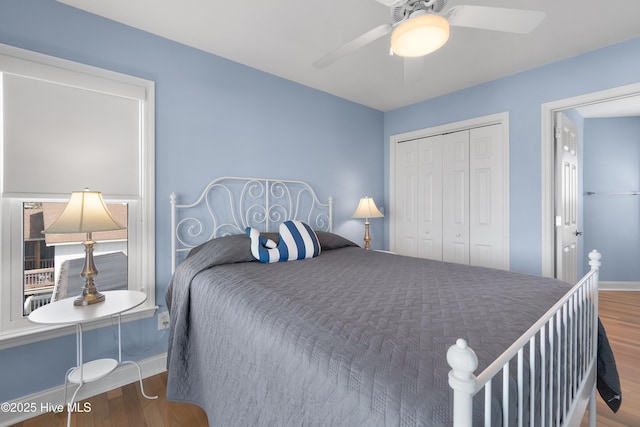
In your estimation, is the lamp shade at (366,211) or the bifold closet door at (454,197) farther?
the lamp shade at (366,211)

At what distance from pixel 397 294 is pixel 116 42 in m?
2.37

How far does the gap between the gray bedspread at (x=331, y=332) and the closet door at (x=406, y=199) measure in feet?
5.21

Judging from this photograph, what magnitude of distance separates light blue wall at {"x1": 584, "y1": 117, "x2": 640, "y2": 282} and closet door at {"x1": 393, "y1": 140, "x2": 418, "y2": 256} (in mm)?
2688

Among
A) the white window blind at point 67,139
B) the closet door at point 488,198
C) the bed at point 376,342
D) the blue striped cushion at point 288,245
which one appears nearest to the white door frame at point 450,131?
→ the closet door at point 488,198

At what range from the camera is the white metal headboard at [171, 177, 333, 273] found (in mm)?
2221

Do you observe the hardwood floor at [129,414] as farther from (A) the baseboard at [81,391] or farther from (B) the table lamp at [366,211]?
(B) the table lamp at [366,211]

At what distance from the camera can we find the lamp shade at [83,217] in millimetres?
1489

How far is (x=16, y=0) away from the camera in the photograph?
1.64 meters

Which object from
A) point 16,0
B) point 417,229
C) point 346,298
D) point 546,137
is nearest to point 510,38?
point 546,137

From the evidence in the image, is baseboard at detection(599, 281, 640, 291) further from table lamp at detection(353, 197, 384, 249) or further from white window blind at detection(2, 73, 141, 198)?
white window blind at detection(2, 73, 141, 198)

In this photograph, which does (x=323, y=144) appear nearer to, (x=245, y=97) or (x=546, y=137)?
(x=245, y=97)

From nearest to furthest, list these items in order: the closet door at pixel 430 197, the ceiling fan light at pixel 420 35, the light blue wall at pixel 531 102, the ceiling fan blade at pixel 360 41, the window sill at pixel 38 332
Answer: the ceiling fan light at pixel 420 35, the ceiling fan blade at pixel 360 41, the window sill at pixel 38 332, the light blue wall at pixel 531 102, the closet door at pixel 430 197

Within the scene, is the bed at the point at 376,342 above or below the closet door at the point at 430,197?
below

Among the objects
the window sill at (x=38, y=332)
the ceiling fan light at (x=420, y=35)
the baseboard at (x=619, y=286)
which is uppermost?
the ceiling fan light at (x=420, y=35)
